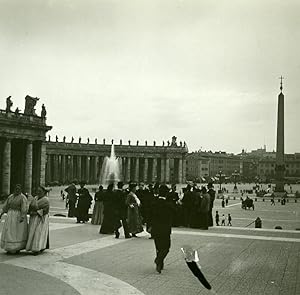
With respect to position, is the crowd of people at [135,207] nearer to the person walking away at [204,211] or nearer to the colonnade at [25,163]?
the person walking away at [204,211]

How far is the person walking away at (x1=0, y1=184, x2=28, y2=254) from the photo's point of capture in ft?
42.2

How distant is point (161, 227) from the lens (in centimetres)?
1131

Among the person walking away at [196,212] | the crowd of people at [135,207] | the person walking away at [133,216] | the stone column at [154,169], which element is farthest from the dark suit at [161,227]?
the stone column at [154,169]

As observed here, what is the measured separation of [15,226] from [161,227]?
4.24 m

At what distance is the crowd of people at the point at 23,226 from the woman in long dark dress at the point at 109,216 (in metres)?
4.19

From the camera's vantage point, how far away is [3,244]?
509 inches

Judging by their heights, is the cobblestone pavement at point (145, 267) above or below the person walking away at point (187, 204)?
below

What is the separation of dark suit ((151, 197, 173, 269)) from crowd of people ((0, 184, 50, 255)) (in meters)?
3.37

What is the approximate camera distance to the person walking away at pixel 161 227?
35.8 feet

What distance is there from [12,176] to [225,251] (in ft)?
138

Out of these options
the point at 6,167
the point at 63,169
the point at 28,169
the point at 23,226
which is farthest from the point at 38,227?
the point at 63,169

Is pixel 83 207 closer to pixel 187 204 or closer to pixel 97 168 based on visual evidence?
pixel 187 204

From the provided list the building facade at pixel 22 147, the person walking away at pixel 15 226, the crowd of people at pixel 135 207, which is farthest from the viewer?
the building facade at pixel 22 147

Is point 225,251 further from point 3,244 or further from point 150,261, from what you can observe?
point 3,244
